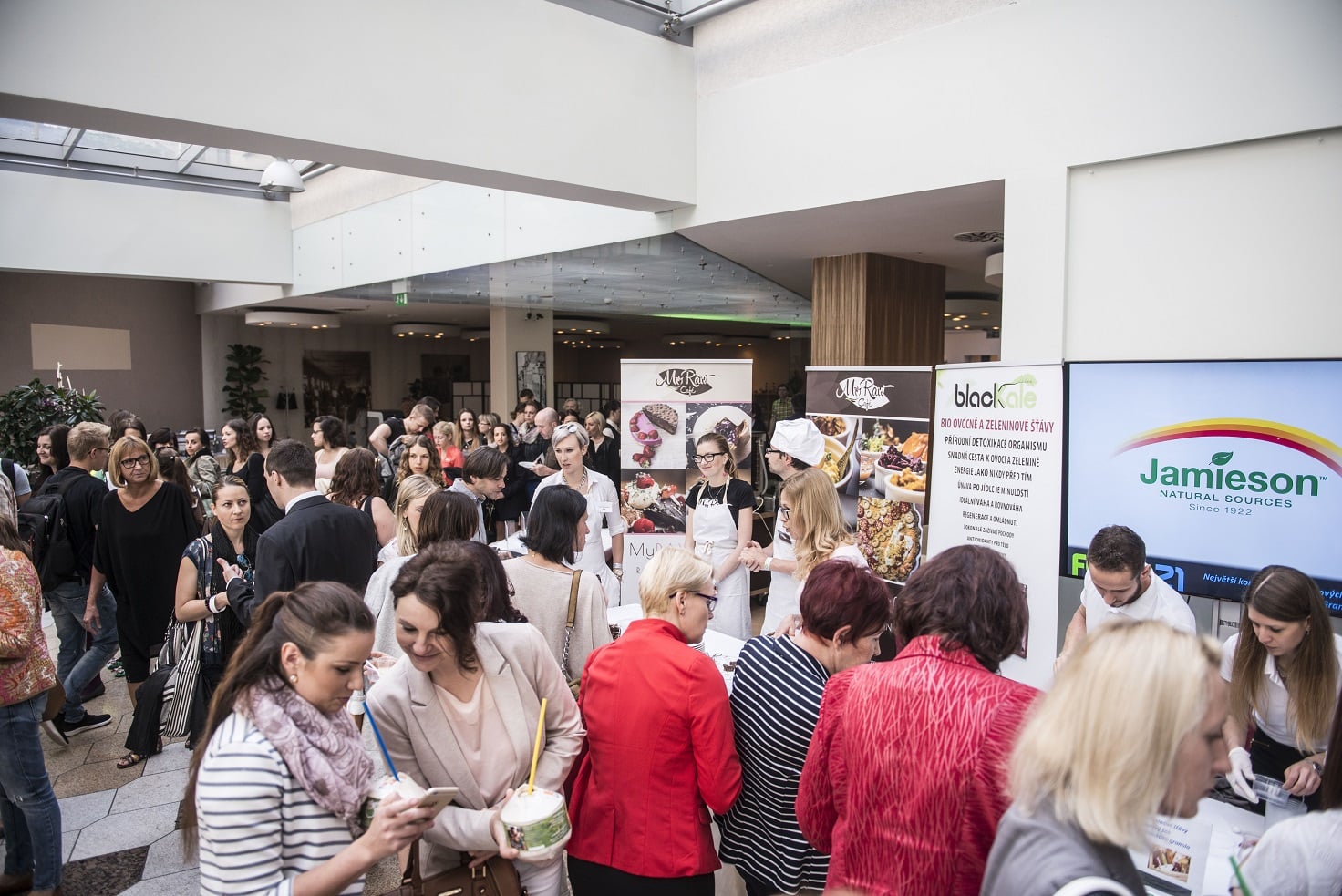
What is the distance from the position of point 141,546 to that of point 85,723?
1286 millimetres

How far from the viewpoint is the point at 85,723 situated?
441cm

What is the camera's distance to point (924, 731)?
1480 millimetres

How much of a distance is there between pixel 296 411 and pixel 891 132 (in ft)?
50.4

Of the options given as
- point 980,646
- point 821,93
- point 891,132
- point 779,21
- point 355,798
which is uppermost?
point 779,21

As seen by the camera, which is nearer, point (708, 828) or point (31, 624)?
point (708, 828)

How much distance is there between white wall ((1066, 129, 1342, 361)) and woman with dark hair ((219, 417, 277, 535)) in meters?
4.32

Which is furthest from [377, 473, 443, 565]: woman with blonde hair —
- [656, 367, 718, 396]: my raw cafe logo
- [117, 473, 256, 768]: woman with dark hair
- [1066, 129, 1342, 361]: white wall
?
[1066, 129, 1342, 361]: white wall

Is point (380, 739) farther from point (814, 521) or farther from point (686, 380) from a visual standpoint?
point (686, 380)

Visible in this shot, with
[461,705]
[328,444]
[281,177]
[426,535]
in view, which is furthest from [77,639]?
[281,177]

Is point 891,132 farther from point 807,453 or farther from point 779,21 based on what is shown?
point 807,453

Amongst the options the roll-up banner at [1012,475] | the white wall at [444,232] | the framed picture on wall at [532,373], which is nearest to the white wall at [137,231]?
the white wall at [444,232]

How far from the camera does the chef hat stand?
492 centimetres

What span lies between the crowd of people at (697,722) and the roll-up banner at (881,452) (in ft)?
3.96

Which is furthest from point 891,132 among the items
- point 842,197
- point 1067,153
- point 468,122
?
point 468,122
